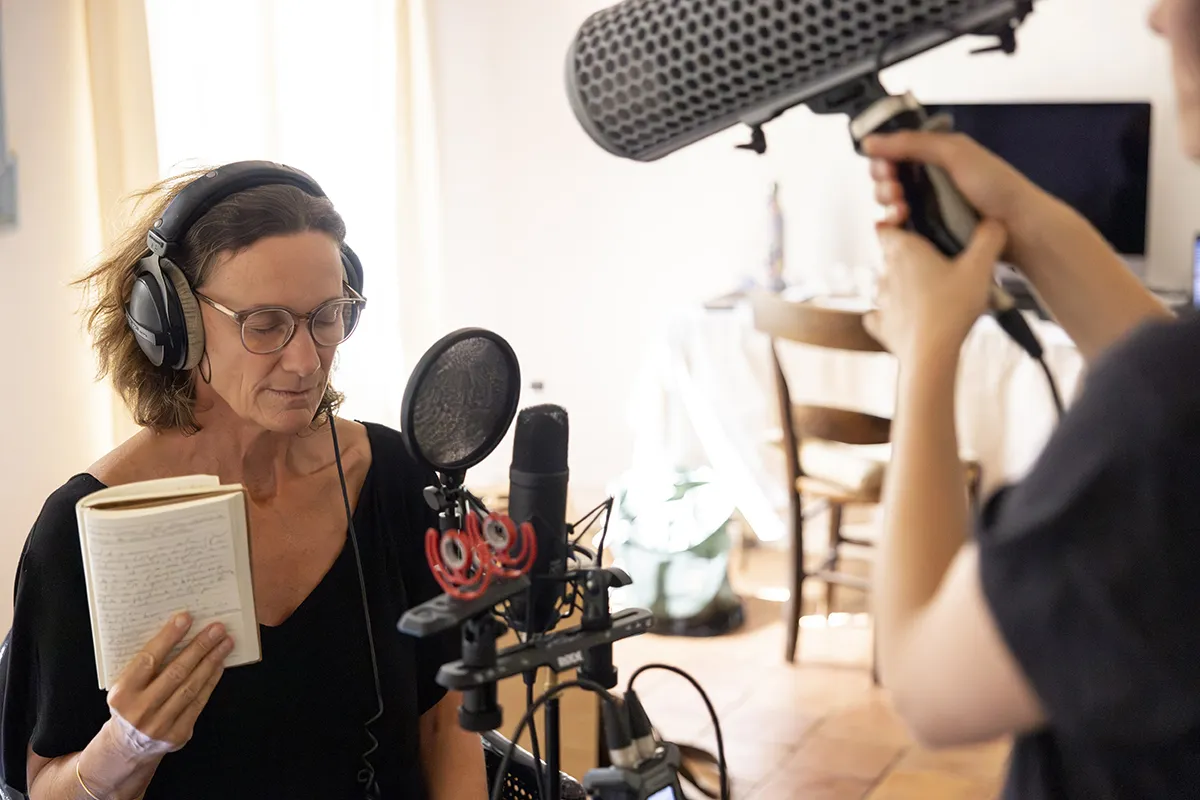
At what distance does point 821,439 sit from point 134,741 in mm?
2164

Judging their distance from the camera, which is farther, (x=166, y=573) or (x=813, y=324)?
(x=813, y=324)

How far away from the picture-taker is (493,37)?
4418 mm

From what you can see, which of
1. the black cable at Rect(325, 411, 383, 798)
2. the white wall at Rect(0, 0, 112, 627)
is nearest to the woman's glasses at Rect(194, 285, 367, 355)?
the black cable at Rect(325, 411, 383, 798)

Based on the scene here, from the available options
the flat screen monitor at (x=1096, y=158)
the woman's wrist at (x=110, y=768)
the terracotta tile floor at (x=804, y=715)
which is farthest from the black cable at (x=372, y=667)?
the flat screen monitor at (x=1096, y=158)

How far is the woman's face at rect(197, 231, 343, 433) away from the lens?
119cm

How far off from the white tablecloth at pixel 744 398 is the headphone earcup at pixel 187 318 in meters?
2.18

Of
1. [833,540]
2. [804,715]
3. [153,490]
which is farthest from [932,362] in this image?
[833,540]

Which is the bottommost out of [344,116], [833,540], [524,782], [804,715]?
[804,715]

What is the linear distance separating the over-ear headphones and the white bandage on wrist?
355 millimetres

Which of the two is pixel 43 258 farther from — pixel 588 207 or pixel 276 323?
pixel 588 207

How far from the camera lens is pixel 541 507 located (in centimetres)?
80

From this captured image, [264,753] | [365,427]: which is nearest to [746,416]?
[365,427]

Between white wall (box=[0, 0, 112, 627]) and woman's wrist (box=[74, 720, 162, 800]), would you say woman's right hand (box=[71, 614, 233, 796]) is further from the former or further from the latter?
white wall (box=[0, 0, 112, 627])

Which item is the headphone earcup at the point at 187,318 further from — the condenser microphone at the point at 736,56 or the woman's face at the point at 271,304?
the condenser microphone at the point at 736,56
